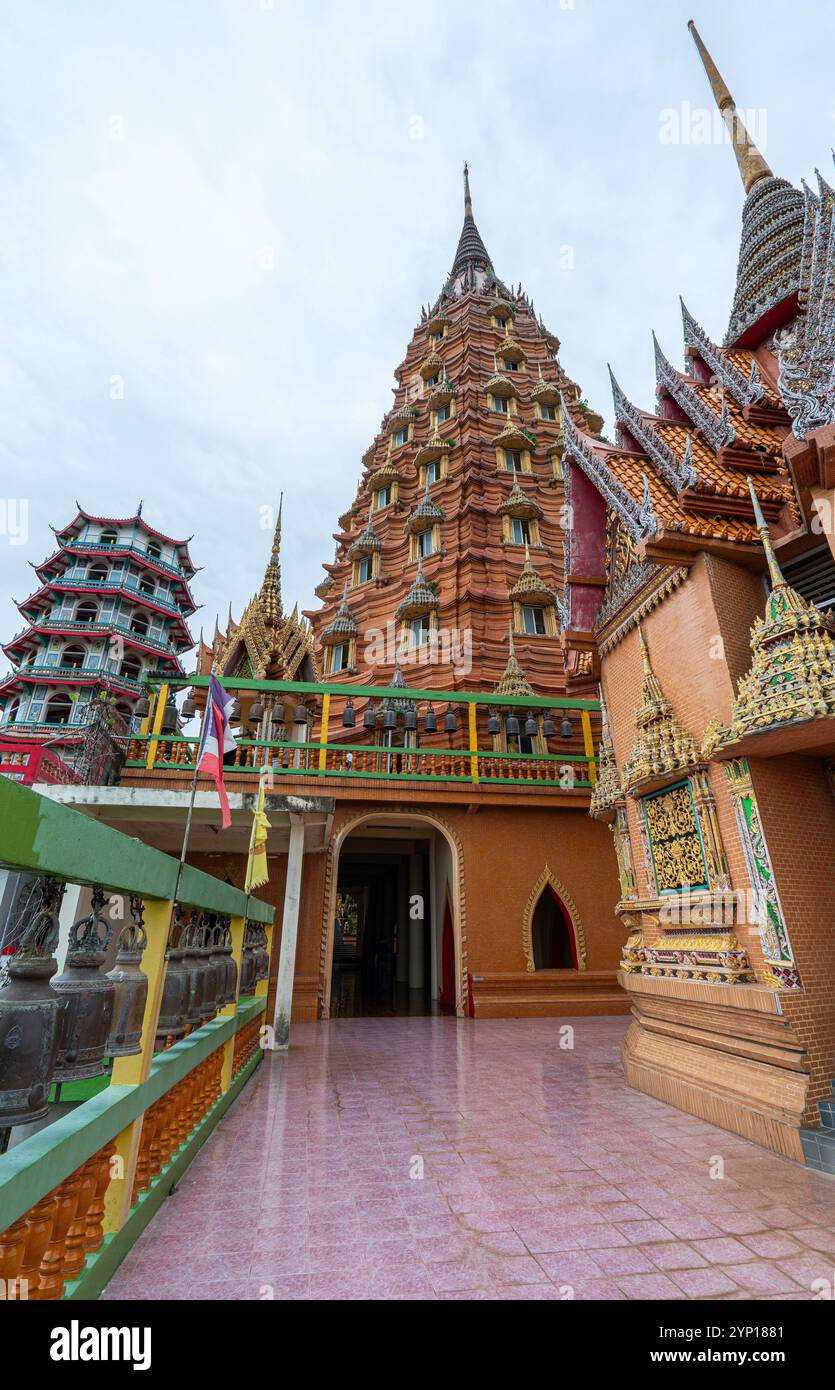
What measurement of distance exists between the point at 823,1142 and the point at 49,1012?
4877 millimetres

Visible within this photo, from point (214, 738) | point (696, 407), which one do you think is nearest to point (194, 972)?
point (214, 738)

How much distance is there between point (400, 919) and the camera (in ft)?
64.7

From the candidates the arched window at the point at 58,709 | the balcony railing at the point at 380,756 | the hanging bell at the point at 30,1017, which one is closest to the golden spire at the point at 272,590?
the balcony railing at the point at 380,756

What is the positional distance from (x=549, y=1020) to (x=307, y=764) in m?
6.47

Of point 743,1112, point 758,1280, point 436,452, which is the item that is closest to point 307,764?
point 743,1112

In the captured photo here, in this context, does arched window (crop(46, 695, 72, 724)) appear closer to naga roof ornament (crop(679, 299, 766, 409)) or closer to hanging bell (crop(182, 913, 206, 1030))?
hanging bell (crop(182, 913, 206, 1030))

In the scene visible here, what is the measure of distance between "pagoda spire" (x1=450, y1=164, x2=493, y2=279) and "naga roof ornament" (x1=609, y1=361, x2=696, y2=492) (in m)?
33.5

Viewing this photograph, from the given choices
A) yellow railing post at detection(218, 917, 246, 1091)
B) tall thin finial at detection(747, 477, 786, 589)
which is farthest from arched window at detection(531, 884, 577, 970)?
tall thin finial at detection(747, 477, 786, 589)

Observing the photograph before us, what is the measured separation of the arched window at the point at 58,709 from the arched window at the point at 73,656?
1.97m

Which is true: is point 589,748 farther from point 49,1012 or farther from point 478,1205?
point 49,1012

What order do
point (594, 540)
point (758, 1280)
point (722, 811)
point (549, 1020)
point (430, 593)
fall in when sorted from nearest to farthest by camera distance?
1. point (758, 1280)
2. point (722, 811)
3. point (594, 540)
4. point (549, 1020)
5. point (430, 593)

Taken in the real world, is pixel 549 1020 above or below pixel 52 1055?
below
